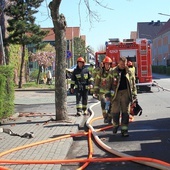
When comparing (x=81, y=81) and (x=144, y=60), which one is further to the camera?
(x=144, y=60)

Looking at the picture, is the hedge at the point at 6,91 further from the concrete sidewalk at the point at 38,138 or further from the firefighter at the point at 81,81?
the firefighter at the point at 81,81

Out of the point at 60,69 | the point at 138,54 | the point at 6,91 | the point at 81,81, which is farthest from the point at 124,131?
the point at 138,54

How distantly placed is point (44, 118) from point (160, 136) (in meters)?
4.27

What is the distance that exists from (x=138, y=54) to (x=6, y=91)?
11.3 m

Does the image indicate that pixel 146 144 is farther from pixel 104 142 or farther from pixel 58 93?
pixel 58 93

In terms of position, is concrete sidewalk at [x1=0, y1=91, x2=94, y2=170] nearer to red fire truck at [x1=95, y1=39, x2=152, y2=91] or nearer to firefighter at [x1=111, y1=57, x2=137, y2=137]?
firefighter at [x1=111, y1=57, x2=137, y2=137]

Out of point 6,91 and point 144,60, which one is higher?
point 144,60

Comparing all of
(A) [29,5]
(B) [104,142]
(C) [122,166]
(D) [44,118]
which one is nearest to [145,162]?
(C) [122,166]

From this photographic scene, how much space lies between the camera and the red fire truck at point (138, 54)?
20.8 m

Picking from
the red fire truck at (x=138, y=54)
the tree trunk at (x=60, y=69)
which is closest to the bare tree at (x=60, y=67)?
the tree trunk at (x=60, y=69)

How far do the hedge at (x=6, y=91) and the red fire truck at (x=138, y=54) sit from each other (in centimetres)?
1031

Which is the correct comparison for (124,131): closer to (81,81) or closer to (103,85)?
(103,85)

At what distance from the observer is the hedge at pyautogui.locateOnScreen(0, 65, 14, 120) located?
10.2 metres

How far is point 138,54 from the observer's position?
20.8 meters
